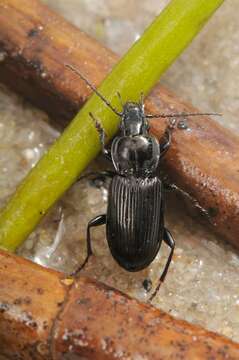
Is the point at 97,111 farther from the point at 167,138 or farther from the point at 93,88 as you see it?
the point at 167,138

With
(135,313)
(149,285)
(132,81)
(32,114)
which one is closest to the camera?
(135,313)

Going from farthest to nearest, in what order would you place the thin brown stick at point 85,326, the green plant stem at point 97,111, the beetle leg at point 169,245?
1. the beetle leg at point 169,245
2. the green plant stem at point 97,111
3. the thin brown stick at point 85,326

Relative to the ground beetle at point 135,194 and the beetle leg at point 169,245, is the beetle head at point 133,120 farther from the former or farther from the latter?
the beetle leg at point 169,245

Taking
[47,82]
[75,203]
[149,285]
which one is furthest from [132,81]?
[149,285]

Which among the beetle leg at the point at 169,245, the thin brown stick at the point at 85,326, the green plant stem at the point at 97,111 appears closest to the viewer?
the thin brown stick at the point at 85,326

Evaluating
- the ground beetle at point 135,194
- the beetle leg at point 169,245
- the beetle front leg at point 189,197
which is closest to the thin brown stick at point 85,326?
the ground beetle at point 135,194

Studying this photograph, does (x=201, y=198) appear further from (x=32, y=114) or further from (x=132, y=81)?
(x=32, y=114)

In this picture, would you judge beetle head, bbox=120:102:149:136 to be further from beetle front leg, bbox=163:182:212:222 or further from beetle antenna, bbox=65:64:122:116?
beetle front leg, bbox=163:182:212:222

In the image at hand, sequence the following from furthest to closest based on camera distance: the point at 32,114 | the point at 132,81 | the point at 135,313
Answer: the point at 32,114, the point at 132,81, the point at 135,313
